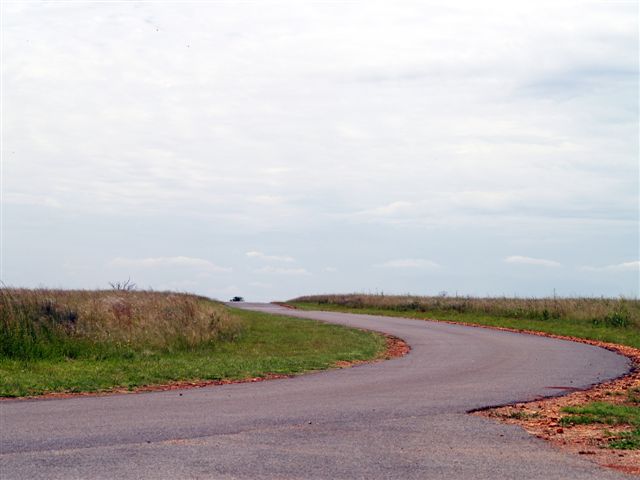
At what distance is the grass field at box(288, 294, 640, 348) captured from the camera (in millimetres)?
34906

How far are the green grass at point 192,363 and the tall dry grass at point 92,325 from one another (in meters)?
0.49

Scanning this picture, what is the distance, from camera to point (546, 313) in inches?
1670

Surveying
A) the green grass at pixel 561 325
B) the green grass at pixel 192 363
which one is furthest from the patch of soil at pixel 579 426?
the green grass at pixel 561 325

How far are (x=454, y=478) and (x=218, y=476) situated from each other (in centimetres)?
244

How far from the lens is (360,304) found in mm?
64062

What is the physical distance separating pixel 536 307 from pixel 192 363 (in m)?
28.6

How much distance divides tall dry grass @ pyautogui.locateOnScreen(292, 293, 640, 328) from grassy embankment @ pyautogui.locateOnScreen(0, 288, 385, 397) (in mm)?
13969

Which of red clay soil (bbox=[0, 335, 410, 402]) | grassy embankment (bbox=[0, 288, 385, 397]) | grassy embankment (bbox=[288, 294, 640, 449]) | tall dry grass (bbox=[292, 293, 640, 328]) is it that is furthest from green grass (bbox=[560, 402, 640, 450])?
tall dry grass (bbox=[292, 293, 640, 328])

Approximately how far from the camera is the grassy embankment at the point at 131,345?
1714cm

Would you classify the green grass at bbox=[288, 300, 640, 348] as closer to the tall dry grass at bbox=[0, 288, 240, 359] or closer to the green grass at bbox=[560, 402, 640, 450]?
the tall dry grass at bbox=[0, 288, 240, 359]

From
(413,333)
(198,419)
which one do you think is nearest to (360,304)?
(413,333)

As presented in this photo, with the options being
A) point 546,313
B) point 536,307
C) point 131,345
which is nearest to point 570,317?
point 546,313

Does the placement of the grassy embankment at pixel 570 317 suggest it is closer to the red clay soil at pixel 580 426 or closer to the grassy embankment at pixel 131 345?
the red clay soil at pixel 580 426

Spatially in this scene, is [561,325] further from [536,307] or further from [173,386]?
[173,386]
